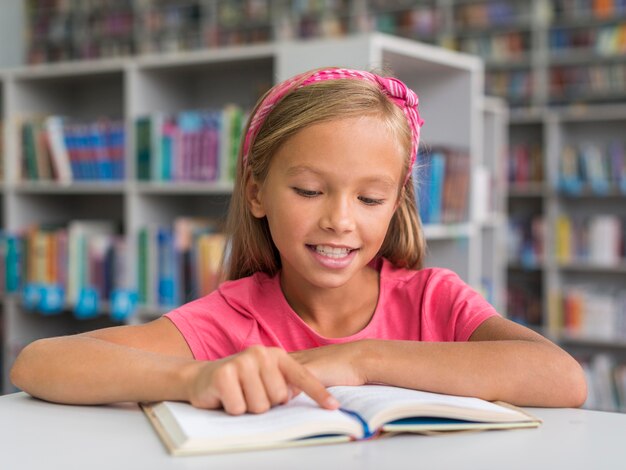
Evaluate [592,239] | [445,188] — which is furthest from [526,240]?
[445,188]

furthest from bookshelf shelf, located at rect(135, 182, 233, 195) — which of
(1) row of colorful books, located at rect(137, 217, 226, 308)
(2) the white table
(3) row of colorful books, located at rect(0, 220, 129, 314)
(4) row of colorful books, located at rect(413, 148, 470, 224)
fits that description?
(2) the white table

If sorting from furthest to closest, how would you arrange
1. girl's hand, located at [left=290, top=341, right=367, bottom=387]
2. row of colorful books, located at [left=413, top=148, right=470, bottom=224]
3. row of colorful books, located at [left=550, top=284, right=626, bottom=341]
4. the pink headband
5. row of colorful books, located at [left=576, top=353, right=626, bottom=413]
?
row of colorful books, located at [left=550, top=284, right=626, bottom=341]
row of colorful books, located at [left=576, top=353, right=626, bottom=413]
row of colorful books, located at [left=413, top=148, right=470, bottom=224]
the pink headband
girl's hand, located at [left=290, top=341, right=367, bottom=387]

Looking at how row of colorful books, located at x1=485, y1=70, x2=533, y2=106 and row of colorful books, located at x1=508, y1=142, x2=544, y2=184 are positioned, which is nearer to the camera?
row of colorful books, located at x1=508, y1=142, x2=544, y2=184

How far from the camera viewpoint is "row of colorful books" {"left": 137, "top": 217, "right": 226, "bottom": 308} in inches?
112

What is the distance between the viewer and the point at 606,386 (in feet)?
14.4

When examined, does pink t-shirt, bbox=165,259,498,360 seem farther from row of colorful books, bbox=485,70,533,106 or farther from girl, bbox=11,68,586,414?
row of colorful books, bbox=485,70,533,106

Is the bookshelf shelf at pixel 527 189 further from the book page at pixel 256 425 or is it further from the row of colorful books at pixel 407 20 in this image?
the book page at pixel 256 425

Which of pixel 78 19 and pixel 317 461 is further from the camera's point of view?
pixel 78 19

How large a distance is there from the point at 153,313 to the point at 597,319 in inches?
106

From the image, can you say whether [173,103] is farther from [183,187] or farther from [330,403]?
[330,403]

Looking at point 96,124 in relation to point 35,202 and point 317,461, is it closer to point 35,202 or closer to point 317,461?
point 35,202

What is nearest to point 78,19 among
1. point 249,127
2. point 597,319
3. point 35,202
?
point 35,202

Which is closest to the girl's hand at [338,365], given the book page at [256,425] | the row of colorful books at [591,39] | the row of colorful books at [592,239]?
the book page at [256,425]

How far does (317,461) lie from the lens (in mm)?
Answer: 708
